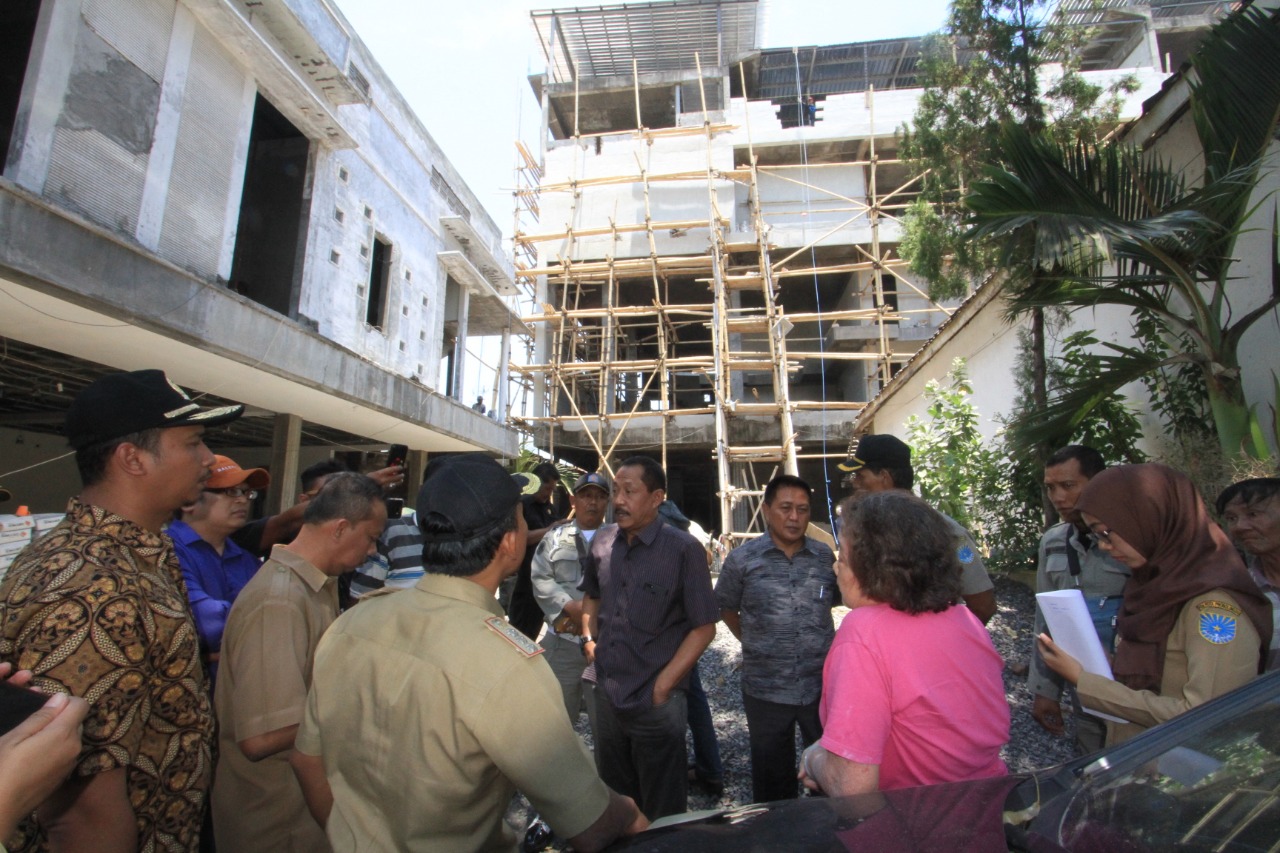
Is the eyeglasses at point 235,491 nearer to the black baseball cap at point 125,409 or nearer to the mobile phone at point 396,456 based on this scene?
the mobile phone at point 396,456

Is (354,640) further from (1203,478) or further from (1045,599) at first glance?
(1203,478)

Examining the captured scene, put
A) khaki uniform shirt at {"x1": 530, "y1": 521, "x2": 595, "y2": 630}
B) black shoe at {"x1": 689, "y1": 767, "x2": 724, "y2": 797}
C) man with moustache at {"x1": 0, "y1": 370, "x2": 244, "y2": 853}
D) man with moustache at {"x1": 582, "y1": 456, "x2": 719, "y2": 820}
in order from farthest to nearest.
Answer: khaki uniform shirt at {"x1": 530, "y1": 521, "x2": 595, "y2": 630} → black shoe at {"x1": 689, "y1": 767, "x2": 724, "y2": 797} → man with moustache at {"x1": 582, "y1": 456, "x2": 719, "y2": 820} → man with moustache at {"x1": 0, "y1": 370, "x2": 244, "y2": 853}

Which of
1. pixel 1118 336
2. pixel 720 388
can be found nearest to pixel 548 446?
pixel 720 388

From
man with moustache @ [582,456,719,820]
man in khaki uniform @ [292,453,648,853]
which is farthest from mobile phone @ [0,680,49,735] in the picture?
man with moustache @ [582,456,719,820]

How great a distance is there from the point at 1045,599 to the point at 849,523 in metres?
0.76

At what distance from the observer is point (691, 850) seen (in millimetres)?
1311

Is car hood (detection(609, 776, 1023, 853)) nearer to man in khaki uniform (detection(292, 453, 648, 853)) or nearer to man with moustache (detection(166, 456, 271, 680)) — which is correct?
man in khaki uniform (detection(292, 453, 648, 853))

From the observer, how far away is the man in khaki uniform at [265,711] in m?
1.64

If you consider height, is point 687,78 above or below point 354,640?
above

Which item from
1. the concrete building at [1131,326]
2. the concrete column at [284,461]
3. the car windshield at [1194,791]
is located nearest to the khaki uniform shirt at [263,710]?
the car windshield at [1194,791]

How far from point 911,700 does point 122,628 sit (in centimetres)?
163

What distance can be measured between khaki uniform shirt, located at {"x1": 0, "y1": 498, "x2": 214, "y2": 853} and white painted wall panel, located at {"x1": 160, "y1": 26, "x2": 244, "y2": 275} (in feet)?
19.6

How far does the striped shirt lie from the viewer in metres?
2.55

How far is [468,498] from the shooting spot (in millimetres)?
1396
